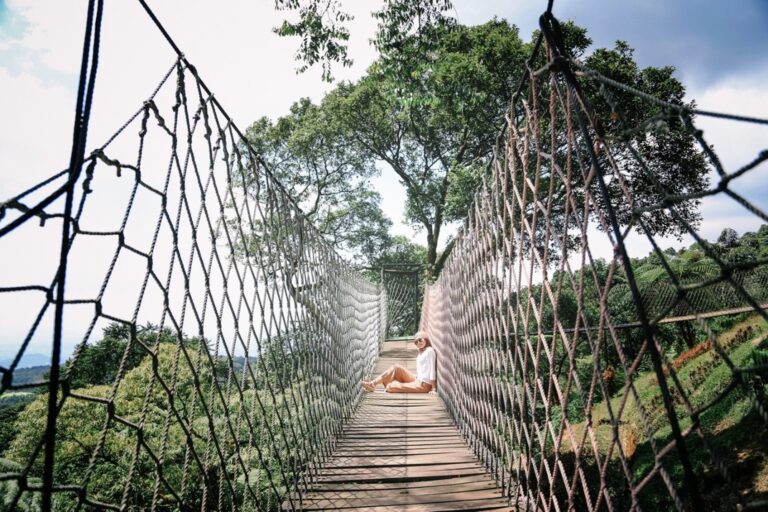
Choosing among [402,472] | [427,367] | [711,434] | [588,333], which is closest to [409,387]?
[427,367]

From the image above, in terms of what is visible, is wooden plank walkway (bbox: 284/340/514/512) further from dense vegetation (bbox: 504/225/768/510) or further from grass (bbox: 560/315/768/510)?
grass (bbox: 560/315/768/510)

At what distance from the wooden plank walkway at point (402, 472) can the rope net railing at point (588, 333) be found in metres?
0.13

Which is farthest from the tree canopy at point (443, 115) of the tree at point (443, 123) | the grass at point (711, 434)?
the grass at point (711, 434)

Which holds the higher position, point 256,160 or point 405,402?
point 256,160

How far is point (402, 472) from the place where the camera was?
2.25 metres

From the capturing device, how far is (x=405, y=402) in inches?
173

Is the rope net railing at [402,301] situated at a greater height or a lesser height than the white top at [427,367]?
greater

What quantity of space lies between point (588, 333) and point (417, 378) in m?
4.10

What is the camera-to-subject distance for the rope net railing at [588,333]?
82 cm

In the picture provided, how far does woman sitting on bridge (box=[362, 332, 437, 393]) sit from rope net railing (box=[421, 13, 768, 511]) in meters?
0.30

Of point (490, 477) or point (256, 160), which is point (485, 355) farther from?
point (256, 160)

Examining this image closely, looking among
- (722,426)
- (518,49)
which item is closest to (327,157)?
(518,49)

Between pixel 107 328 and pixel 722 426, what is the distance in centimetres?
953

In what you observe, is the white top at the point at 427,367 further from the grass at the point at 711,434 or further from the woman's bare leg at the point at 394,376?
the grass at the point at 711,434
